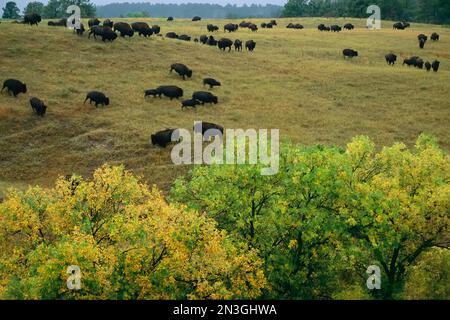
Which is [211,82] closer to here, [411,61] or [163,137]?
[163,137]

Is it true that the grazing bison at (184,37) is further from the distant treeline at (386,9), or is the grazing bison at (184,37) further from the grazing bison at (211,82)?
the distant treeline at (386,9)

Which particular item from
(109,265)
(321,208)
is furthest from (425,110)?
(109,265)

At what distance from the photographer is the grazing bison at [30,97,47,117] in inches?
1636

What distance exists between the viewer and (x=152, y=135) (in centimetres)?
3812

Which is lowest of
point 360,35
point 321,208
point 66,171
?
point 66,171

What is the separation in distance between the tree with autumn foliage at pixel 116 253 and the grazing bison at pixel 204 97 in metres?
26.7

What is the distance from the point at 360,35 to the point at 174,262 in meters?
73.6

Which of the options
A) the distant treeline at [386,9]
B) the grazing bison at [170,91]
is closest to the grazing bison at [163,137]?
the grazing bison at [170,91]

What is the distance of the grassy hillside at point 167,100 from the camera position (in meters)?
38.0

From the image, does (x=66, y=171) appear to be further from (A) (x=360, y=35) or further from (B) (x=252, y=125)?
(A) (x=360, y=35)

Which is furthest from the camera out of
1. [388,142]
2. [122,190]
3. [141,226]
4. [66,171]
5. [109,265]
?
[388,142]

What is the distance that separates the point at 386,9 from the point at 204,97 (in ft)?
341

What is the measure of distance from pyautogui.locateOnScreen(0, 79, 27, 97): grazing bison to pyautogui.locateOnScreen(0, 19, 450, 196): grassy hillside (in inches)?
31.5
